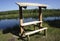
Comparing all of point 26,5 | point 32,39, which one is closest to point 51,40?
point 32,39

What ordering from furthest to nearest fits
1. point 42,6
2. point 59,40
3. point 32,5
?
point 42,6
point 32,5
point 59,40

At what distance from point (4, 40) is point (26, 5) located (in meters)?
3.18

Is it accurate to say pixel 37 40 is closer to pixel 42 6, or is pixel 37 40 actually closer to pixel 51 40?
pixel 51 40

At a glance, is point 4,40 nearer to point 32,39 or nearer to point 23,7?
point 32,39

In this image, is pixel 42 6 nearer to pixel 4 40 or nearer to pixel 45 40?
pixel 45 40

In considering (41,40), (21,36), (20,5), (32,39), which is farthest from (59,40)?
(20,5)

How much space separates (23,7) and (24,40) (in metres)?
2.58

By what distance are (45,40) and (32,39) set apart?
104 centimetres

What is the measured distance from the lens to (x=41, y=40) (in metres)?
11.4

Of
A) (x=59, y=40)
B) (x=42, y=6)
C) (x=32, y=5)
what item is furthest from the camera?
(x=42, y=6)

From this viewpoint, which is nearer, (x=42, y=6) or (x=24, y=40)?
(x=24, y=40)

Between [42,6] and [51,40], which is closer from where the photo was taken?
[51,40]

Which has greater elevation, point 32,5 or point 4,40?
point 32,5

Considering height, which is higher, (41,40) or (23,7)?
(23,7)
